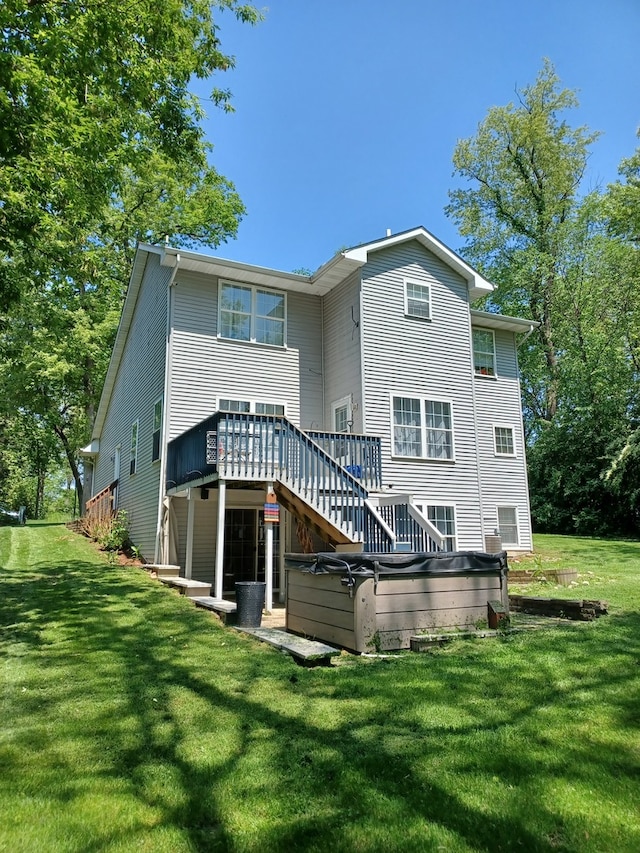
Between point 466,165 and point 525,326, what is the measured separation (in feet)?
58.4

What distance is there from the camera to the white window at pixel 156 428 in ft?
45.5

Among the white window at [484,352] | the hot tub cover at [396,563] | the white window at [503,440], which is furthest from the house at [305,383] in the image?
the hot tub cover at [396,563]

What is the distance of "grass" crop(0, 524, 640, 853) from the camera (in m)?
2.62

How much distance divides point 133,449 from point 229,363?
5.06 m

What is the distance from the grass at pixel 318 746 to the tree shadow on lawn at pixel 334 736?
0.05ft

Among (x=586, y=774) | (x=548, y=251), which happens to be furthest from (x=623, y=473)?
(x=586, y=774)

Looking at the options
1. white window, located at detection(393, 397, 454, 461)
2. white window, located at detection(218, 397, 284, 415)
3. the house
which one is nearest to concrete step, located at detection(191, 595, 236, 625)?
the house

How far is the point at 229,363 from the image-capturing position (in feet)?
45.9

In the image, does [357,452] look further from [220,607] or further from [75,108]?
[75,108]

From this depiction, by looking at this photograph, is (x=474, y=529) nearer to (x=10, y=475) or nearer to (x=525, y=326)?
(x=525, y=326)

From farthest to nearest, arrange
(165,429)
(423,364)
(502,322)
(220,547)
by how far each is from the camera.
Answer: (502,322), (423,364), (165,429), (220,547)

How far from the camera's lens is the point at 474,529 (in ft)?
49.6

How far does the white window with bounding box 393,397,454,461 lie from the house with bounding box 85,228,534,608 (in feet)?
0.11

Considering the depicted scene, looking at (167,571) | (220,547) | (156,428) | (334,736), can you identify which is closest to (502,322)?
(156,428)
